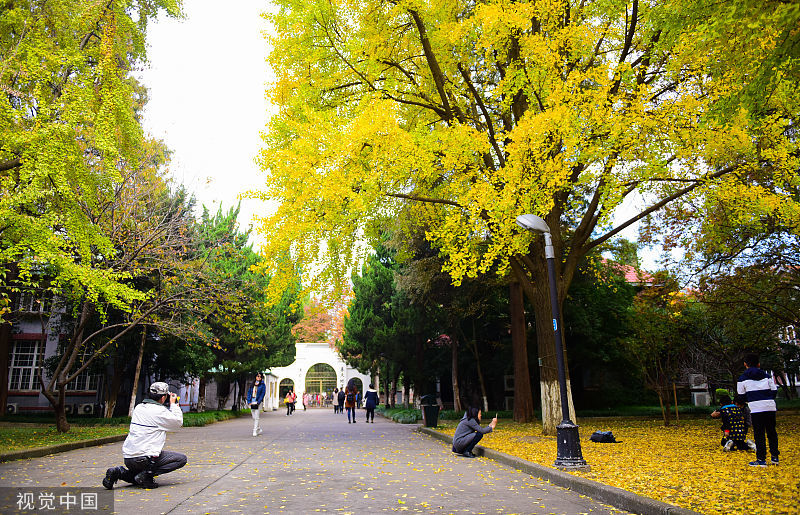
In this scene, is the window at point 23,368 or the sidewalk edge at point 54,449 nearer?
the sidewalk edge at point 54,449

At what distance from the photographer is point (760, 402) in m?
7.71

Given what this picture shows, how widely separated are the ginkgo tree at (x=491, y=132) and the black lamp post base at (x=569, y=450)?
4277mm

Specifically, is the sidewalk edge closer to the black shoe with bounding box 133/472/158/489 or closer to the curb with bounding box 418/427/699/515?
the black shoe with bounding box 133/472/158/489

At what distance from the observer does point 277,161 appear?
1309cm

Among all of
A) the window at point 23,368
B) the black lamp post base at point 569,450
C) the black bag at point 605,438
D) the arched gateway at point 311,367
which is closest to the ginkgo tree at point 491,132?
the black bag at point 605,438

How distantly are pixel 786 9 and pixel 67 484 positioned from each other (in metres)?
9.65

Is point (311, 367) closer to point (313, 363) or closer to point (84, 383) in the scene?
point (313, 363)

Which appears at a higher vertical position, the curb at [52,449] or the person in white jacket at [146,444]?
the person in white jacket at [146,444]

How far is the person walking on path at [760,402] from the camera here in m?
7.67

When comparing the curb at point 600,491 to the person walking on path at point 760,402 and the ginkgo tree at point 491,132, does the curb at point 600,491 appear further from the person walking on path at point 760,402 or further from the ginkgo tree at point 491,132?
the ginkgo tree at point 491,132

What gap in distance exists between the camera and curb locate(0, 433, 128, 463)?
1045 cm

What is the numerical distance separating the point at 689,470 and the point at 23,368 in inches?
1311

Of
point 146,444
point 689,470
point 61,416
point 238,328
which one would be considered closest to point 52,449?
point 61,416

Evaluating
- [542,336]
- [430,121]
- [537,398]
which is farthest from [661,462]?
[537,398]
